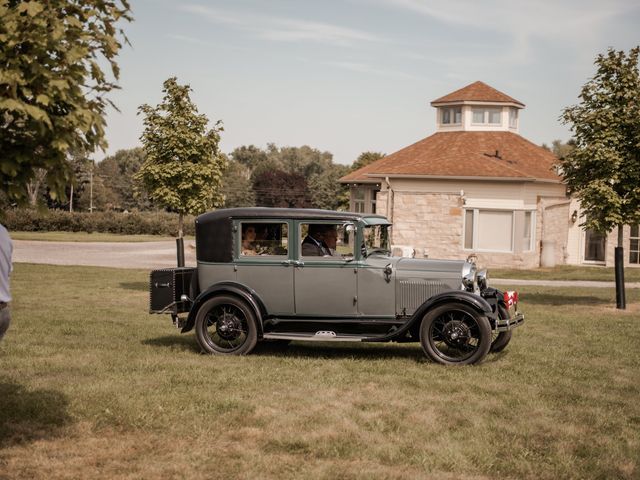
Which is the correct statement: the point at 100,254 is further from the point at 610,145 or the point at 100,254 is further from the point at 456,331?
the point at 456,331

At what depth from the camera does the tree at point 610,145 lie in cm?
1767

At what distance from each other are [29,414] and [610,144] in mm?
14272

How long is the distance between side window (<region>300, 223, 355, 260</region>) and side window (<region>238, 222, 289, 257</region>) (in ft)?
0.85

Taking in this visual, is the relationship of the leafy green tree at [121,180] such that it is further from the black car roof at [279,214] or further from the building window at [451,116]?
the black car roof at [279,214]

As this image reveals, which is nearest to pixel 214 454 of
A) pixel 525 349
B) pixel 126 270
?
pixel 525 349

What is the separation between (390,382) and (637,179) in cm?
1068

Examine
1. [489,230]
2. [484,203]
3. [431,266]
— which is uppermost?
[484,203]

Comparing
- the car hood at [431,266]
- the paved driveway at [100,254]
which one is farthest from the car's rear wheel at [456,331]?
the paved driveway at [100,254]

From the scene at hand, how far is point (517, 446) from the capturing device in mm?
6961

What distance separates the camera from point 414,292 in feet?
34.9

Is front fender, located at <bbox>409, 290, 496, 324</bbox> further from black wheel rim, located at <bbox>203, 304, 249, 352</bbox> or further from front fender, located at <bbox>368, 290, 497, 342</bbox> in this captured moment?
black wheel rim, located at <bbox>203, 304, 249, 352</bbox>

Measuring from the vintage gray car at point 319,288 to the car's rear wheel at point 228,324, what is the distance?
0.04 ft

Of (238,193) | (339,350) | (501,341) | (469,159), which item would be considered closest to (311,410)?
(339,350)

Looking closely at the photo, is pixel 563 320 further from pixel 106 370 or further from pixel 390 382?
pixel 106 370
